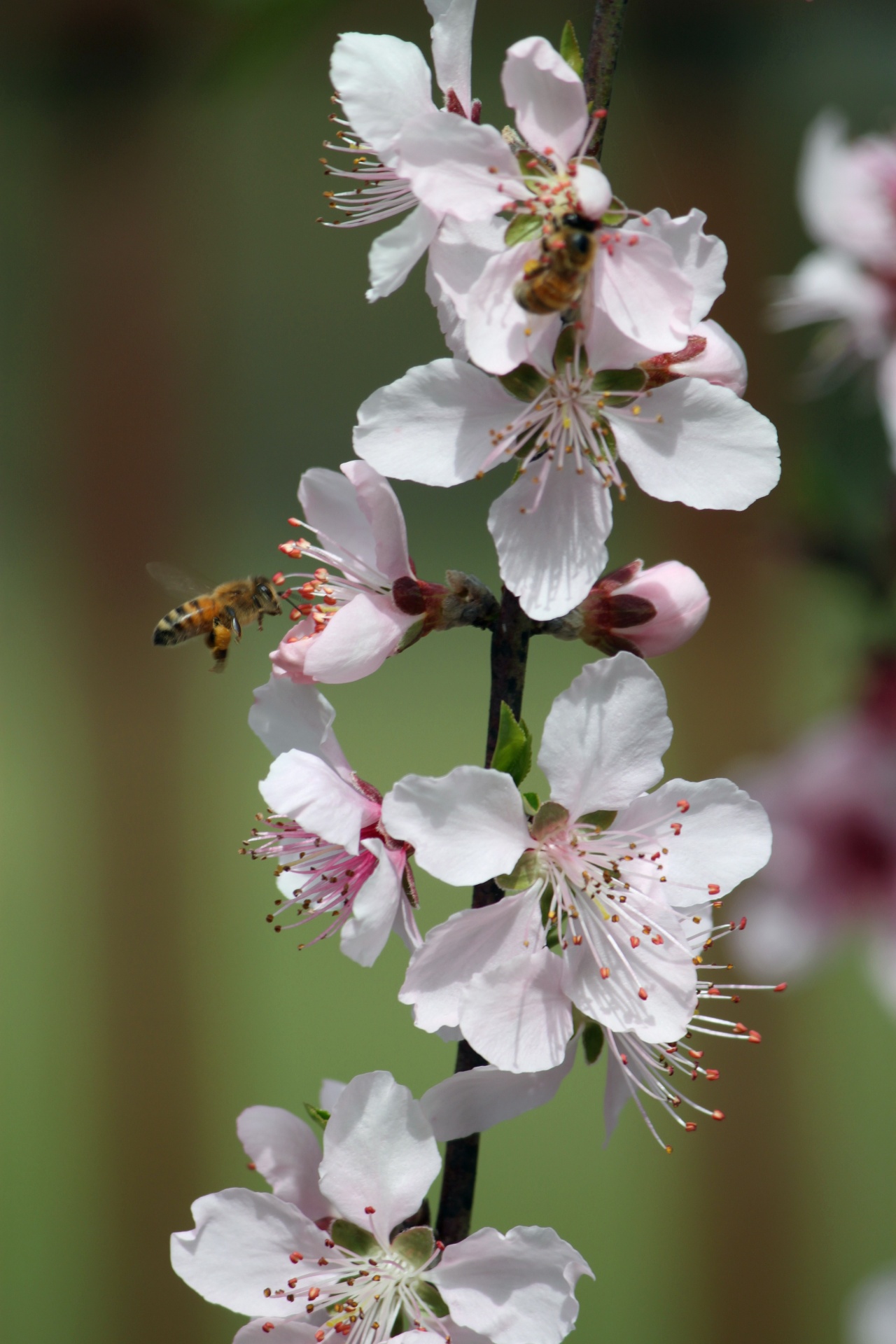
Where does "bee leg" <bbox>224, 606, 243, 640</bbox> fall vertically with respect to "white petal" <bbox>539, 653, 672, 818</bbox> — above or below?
below

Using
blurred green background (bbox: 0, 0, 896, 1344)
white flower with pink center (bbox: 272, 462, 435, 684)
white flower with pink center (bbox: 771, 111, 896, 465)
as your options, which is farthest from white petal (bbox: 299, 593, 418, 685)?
blurred green background (bbox: 0, 0, 896, 1344)

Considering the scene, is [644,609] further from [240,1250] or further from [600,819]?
[240,1250]

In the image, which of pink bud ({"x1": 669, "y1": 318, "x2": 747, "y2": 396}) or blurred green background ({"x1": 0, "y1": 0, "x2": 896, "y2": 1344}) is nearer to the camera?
pink bud ({"x1": 669, "y1": 318, "x2": 747, "y2": 396})

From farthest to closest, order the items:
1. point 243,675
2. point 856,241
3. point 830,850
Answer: point 243,675 → point 830,850 → point 856,241

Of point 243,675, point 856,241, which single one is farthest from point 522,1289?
point 243,675

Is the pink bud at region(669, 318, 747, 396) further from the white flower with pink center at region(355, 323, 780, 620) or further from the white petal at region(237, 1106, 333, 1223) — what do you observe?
the white petal at region(237, 1106, 333, 1223)

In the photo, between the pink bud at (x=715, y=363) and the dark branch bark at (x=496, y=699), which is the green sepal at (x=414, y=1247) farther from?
the pink bud at (x=715, y=363)

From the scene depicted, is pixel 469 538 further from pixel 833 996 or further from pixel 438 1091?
pixel 438 1091
